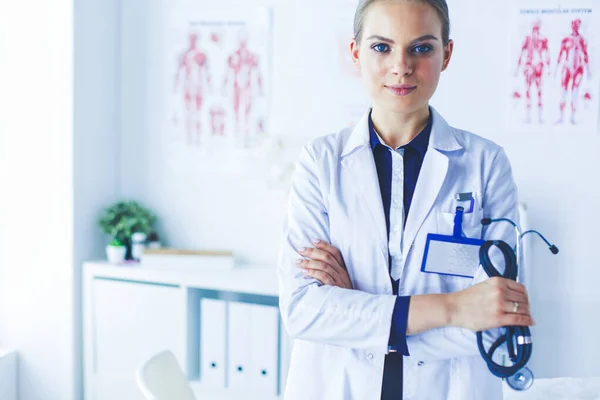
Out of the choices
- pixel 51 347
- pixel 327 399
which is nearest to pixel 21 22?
pixel 51 347

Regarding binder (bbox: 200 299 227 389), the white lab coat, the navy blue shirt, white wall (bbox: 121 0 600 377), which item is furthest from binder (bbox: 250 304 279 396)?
the navy blue shirt

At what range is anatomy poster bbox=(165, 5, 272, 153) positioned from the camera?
2.66m

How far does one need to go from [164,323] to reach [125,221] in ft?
1.55

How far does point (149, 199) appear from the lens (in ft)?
9.51

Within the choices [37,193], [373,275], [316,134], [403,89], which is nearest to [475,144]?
[403,89]

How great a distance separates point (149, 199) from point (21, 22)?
2.99 feet

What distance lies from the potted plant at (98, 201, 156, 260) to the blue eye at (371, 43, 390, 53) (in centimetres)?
173

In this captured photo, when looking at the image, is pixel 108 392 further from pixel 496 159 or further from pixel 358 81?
pixel 496 159

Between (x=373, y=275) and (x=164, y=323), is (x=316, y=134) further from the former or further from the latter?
(x=373, y=275)

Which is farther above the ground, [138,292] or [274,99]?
[274,99]

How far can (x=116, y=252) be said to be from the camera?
2.68m

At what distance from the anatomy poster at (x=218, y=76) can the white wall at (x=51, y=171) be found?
32cm

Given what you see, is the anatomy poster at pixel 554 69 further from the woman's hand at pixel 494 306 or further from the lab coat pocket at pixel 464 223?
the woman's hand at pixel 494 306

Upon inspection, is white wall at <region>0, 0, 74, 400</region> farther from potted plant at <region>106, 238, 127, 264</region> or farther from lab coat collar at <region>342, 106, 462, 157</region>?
lab coat collar at <region>342, 106, 462, 157</region>
